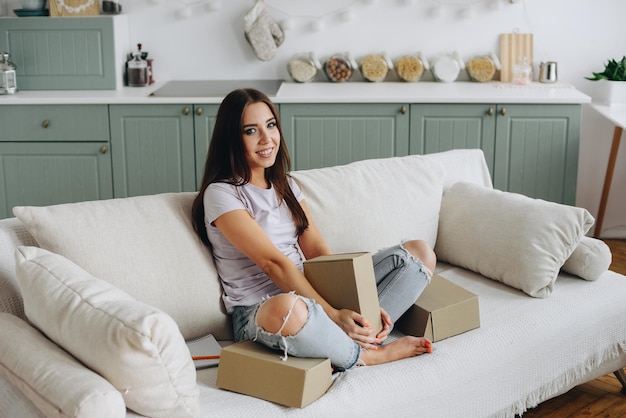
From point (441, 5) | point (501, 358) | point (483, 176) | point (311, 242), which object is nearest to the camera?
point (501, 358)

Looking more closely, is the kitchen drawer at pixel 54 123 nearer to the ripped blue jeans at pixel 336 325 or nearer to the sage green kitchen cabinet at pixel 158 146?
the sage green kitchen cabinet at pixel 158 146

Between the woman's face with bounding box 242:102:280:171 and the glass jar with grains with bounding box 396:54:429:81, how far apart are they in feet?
7.13

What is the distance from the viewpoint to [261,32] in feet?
14.4

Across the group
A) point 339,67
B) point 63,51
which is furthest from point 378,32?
point 63,51

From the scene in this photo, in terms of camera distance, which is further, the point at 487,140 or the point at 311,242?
the point at 487,140

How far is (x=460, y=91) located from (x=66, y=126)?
6.11 feet

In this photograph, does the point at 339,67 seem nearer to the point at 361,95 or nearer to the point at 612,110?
the point at 361,95

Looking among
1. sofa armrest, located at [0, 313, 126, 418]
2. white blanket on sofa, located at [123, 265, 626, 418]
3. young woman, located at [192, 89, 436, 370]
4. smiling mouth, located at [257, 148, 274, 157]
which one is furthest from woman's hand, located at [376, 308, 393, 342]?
sofa armrest, located at [0, 313, 126, 418]

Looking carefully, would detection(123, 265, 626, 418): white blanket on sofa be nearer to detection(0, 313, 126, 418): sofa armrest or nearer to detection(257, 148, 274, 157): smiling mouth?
detection(0, 313, 126, 418): sofa armrest

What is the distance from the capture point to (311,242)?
2463mm

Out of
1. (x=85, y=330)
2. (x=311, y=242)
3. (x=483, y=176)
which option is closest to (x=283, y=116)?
(x=483, y=176)

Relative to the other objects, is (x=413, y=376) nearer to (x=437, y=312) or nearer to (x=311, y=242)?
(x=437, y=312)

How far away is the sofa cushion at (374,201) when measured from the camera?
261 centimetres

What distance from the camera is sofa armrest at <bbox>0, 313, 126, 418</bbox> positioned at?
1.58 m
